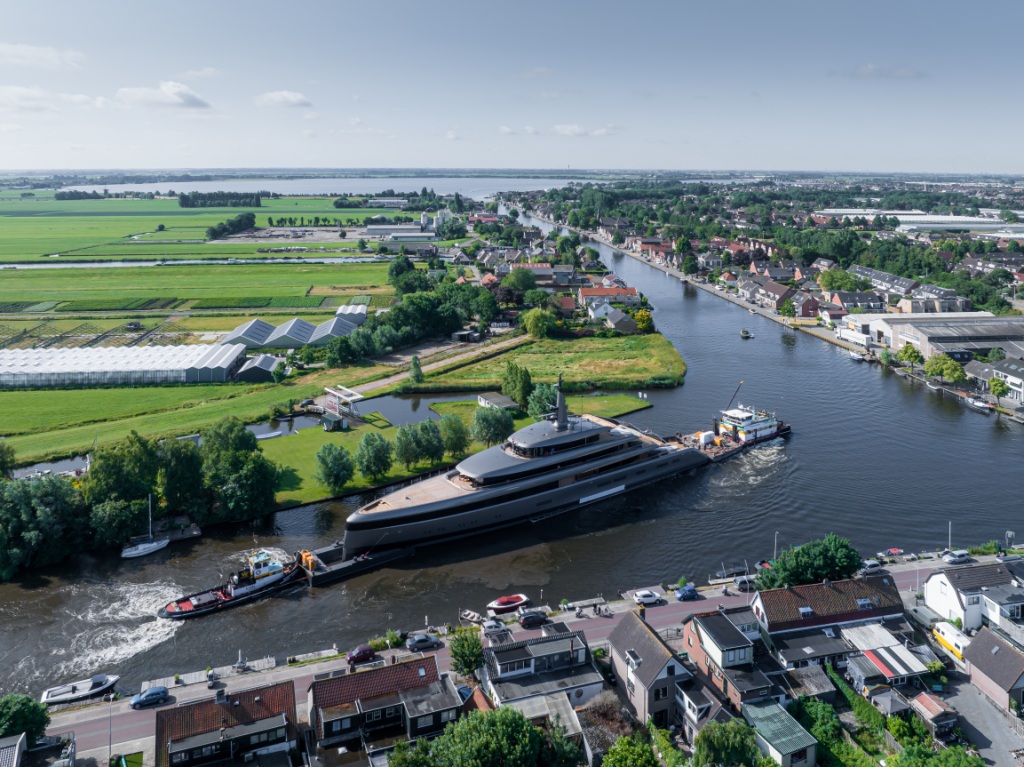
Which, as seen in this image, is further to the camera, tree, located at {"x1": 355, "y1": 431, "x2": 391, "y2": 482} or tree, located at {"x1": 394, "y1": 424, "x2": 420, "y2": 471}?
tree, located at {"x1": 394, "y1": 424, "x2": 420, "y2": 471}

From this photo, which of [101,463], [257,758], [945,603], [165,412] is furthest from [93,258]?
[945,603]

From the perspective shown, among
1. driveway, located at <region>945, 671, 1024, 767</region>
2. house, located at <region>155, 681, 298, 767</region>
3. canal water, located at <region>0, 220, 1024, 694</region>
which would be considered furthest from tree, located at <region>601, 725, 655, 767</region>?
canal water, located at <region>0, 220, 1024, 694</region>

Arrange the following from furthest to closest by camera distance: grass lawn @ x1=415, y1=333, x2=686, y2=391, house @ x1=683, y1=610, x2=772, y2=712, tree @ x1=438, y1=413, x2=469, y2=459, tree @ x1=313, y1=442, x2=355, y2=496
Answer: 1. grass lawn @ x1=415, y1=333, x2=686, y2=391
2. tree @ x1=438, y1=413, x2=469, y2=459
3. tree @ x1=313, y1=442, x2=355, y2=496
4. house @ x1=683, y1=610, x2=772, y2=712

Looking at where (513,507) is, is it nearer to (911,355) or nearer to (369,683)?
(369,683)

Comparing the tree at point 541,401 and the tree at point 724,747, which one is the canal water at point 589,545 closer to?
the tree at point 541,401

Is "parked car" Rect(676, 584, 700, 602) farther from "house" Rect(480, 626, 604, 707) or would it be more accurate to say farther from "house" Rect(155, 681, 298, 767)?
"house" Rect(155, 681, 298, 767)

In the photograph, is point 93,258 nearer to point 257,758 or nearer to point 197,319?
point 197,319

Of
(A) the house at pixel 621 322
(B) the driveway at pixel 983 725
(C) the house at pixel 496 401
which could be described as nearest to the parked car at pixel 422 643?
(B) the driveway at pixel 983 725
